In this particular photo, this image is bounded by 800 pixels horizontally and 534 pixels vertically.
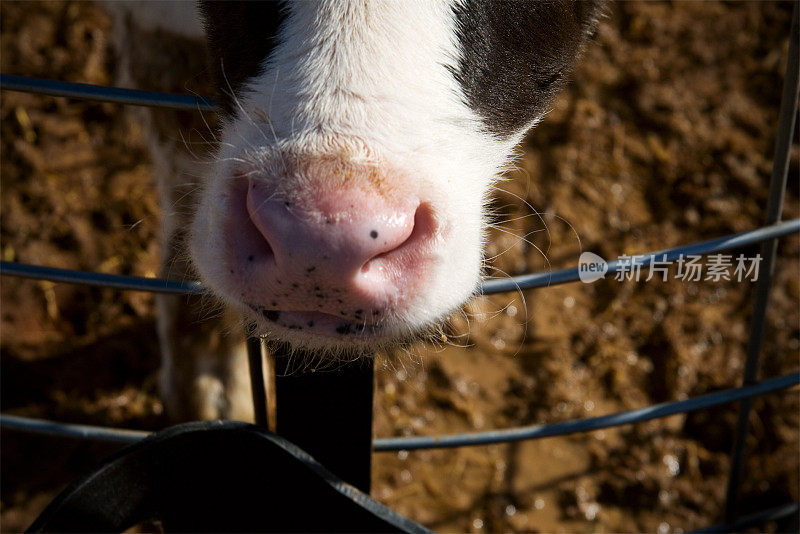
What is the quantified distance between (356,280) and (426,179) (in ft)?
0.54

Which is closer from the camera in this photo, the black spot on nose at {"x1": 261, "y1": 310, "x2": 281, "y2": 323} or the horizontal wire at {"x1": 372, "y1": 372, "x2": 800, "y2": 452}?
the black spot on nose at {"x1": 261, "y1": 310, "x2": 281, "y2": 323}

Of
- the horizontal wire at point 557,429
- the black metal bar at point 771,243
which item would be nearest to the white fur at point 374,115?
the horizontal wire at point 557,429

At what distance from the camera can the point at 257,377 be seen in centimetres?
133

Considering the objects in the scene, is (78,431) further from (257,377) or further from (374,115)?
(374,115)

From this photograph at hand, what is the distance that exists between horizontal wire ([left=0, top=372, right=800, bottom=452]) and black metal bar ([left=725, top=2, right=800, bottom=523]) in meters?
0.11

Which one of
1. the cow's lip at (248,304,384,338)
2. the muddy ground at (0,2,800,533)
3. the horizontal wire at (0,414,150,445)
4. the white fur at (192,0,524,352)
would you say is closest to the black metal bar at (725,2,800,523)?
the muddy ground at (0,2,800,533)

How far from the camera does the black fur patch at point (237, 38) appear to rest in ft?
3.63

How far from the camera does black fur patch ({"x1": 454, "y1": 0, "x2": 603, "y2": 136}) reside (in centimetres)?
114

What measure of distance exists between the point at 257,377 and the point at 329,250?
0.50 m

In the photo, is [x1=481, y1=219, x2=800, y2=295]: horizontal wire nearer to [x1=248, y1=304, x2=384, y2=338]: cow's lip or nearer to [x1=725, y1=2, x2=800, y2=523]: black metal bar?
[x1=725, y1=2, x2=800, y2=523]: black metal bar

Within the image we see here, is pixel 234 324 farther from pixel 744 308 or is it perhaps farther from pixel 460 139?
pixel 744 308

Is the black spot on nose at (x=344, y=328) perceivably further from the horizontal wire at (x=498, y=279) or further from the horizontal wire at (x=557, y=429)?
the horizontal wire at (x=557, y=429)

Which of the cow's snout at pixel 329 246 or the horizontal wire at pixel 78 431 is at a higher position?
the cow's snout at pixel 329 246

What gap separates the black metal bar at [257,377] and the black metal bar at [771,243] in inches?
39.4
